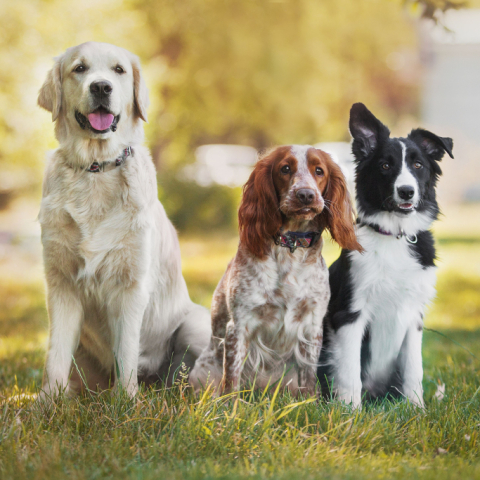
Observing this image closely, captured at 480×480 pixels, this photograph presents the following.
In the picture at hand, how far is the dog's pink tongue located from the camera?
3389 mm

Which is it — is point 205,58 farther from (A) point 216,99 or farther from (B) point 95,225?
(B) point 95,225

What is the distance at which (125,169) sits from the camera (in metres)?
3.55

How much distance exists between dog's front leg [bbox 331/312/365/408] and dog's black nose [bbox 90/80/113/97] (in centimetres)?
199

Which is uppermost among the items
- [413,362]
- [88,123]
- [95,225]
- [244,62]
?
[244,62]

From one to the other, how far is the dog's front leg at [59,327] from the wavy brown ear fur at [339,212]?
163cm

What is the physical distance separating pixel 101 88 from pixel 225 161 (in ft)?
79.5

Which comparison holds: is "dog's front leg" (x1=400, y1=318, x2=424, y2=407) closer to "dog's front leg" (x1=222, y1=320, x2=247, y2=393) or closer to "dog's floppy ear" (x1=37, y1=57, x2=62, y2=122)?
"dog's front leg" (x1=222, y1=320, x2=247, y2=393)

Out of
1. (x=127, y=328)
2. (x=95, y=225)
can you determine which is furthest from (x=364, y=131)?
(x=127, y=328)

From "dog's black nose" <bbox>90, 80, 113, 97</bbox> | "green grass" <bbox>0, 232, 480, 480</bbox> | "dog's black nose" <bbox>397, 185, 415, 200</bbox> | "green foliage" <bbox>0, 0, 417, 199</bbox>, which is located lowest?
"green grass" <bbox>0, 232, 480, 480</bbox>

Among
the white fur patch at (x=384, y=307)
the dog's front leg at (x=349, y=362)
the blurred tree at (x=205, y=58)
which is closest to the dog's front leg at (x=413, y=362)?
the white fur patch at (x=384, y=307)

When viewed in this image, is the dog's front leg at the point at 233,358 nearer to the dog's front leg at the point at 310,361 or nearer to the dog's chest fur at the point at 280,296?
the dog's chest fur at the point at 280,296

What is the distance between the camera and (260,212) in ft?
11.4

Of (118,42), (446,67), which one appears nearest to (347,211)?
(118,42)

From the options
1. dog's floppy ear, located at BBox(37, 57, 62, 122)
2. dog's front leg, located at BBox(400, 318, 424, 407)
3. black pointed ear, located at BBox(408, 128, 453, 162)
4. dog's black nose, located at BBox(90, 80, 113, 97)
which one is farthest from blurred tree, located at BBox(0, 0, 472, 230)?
dog's front leg, located at BBox(400, 318, 424, 407)
